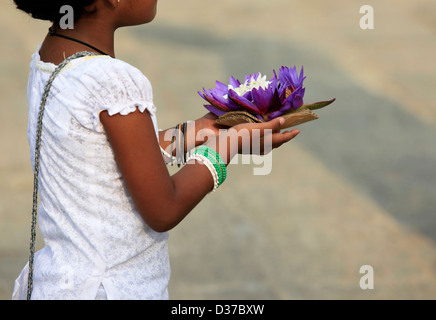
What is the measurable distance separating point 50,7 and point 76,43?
0.40 ft

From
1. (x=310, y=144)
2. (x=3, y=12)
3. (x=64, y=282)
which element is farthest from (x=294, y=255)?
(x=3, y=12)

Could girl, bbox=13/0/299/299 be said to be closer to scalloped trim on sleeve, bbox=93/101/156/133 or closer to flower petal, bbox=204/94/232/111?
scalloped trim on sleeve, bbox=93/101/156/133

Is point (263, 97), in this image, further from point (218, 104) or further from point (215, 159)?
point (215, 159)

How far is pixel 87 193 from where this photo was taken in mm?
1885

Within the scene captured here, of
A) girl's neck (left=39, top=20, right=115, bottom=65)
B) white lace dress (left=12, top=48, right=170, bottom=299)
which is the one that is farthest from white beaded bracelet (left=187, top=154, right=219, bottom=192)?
girl's neck (left=39, top=20, right=115, bottom=65)

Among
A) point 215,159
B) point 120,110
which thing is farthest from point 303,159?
point 120,110

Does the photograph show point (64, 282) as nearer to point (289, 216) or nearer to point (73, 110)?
point (73, 110)

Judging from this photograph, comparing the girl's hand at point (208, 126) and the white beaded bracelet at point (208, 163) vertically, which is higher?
the girl's hand at point (208, 126)

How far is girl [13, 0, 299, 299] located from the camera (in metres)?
1.82

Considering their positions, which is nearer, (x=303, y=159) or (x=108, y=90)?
(x=108, y=90)

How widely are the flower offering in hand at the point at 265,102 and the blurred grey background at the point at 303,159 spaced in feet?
8.33

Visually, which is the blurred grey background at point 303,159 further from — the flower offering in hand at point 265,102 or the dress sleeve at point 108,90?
the dress sleeve at point 108,90

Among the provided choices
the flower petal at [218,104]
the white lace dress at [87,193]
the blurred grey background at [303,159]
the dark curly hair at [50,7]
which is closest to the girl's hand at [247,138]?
the flower petal at [218,104]

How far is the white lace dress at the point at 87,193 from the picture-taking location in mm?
1823
